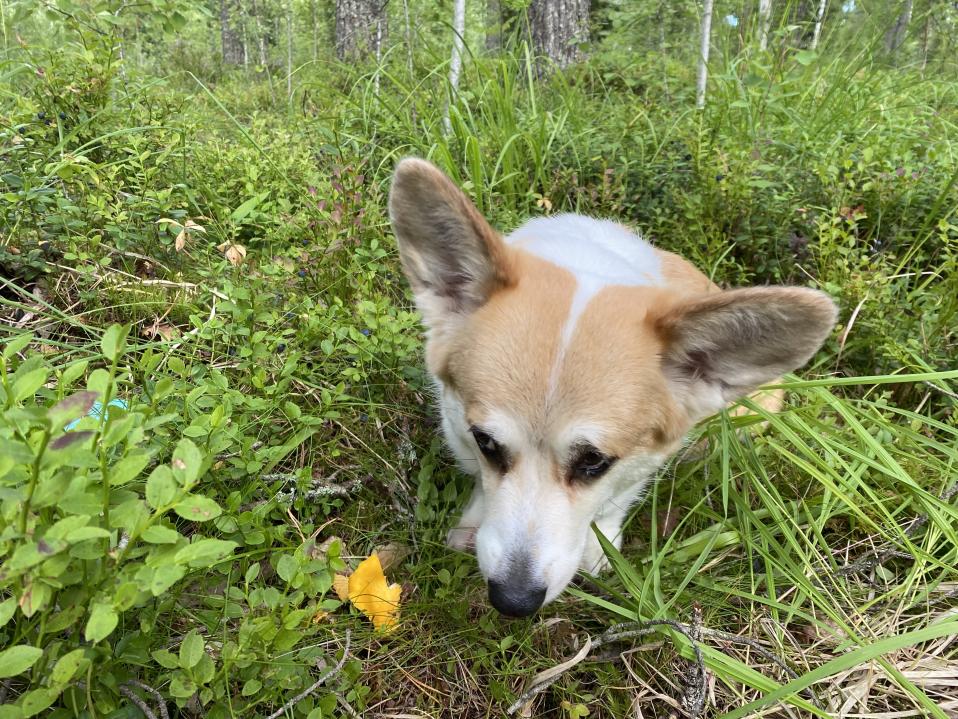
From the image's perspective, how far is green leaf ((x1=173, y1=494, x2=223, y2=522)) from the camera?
0.91m

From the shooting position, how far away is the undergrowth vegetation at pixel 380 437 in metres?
1.04

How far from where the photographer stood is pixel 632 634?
152 cm

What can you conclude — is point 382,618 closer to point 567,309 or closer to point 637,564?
point 637,564

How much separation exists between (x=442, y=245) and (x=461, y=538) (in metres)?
0.92

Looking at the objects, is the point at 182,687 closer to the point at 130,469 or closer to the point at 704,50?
the point at 130,469

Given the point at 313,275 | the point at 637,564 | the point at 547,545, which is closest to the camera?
the point at 547,545

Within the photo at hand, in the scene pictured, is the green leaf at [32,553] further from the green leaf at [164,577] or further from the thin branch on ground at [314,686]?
the thin branch on ground at [314,686]

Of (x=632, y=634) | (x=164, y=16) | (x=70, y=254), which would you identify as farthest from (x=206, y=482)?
(x=164, y=16)

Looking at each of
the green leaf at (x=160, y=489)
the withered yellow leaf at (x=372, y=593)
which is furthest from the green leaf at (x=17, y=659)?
the withered yellow leaf at (x=372, y=593)

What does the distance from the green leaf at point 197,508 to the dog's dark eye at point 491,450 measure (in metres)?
0.78

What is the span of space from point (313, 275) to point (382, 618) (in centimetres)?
145

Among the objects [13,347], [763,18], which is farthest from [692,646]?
[763,18]

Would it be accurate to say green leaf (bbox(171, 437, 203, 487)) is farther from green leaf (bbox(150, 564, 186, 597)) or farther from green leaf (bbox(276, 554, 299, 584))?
green leaf (bbox(276, 554, 299, 584))

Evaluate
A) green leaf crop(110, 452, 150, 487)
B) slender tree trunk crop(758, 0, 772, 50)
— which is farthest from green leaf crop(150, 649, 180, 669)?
slender tree trunk crop(758, 0, 772, 50)
